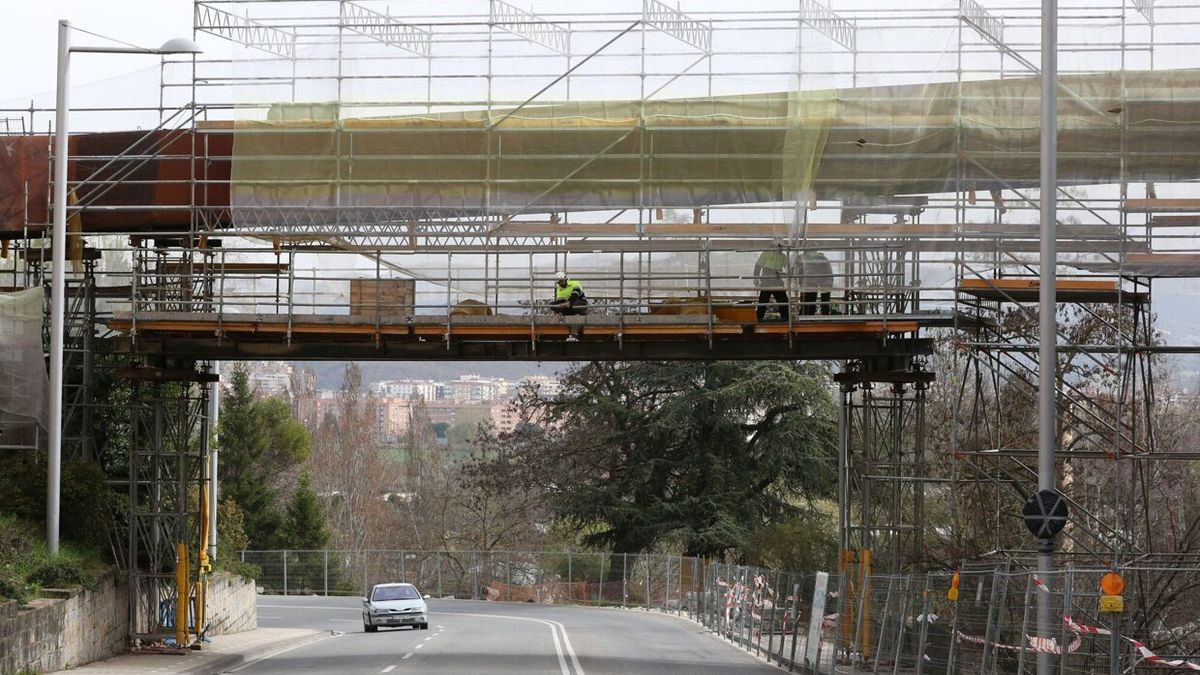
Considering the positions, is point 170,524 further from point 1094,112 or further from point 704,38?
point 1094,112

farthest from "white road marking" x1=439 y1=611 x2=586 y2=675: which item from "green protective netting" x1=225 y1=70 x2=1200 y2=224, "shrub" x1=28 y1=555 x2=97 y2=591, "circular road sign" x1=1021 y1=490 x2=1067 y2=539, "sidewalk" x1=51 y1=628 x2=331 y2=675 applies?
"circular road sign" x1=1021 y1=490 x2=1067 y2=539

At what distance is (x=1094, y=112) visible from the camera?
2577cm

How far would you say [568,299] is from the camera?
2833 cm

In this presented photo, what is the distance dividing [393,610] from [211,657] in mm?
13113

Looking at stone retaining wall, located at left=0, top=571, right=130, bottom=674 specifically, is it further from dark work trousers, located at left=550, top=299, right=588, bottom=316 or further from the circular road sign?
the circular road sign

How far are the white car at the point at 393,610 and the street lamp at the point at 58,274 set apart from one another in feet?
51.0

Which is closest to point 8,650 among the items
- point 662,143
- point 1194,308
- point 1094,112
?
point 662,143

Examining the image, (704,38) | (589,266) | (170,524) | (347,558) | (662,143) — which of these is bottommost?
(347,558)

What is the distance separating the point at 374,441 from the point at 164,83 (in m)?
76.0

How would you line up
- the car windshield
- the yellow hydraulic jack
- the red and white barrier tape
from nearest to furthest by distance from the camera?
the red and white barrier tape → the yellow hydraulic jack → the car windshield

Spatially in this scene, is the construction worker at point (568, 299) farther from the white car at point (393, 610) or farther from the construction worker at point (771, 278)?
the white car at point (393, 610)

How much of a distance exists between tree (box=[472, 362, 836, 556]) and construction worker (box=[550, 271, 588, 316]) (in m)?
25.8

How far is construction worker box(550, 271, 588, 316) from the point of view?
27.7 metres

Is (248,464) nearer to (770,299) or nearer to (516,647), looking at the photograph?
(516,647)
